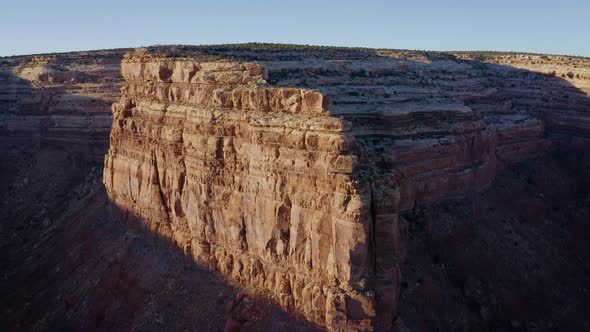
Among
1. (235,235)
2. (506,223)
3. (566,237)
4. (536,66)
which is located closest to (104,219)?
(235,235)

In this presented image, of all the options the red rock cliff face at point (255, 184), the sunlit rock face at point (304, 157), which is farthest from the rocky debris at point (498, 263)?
the red rock cliff face at point (255, 184)

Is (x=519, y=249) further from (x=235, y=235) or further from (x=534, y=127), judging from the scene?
(x=235, y=235)

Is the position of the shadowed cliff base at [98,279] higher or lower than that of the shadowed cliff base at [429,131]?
lower

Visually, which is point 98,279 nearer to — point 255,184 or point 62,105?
point 255,184

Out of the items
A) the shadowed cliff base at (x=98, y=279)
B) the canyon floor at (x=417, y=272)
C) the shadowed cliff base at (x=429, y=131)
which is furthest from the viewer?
the shadowed cliff base at (x=429, y=131)

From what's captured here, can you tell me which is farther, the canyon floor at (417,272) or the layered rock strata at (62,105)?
the layered rock strata at (62,105)

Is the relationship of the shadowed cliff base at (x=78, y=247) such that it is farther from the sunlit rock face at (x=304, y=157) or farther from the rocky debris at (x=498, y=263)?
the rocky debris at (x=498, y=263)

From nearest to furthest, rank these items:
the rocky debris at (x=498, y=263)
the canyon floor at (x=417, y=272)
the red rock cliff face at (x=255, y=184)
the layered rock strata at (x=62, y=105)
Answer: the red rock cliff face at (x=255, y=184) → the canyon floor at (x=417, y=272) → the rocky debris at (x=498, y=263) → the layered rock strata at (x=62, y=105)
